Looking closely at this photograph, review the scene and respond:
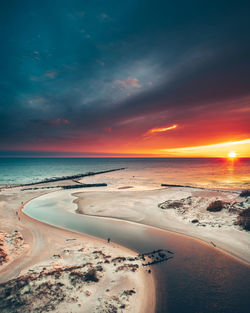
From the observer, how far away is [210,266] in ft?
46.0

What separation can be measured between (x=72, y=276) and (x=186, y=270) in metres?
9.54

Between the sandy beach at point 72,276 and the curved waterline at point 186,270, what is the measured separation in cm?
147

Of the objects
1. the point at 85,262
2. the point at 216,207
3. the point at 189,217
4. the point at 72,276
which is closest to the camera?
the point at 72,276

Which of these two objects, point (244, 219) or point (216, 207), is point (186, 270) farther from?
point (216, 207)

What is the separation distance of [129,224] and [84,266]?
11.6 meters

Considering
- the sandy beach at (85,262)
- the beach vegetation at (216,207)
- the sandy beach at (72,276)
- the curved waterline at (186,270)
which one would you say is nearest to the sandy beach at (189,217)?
the sandy beach at (85,262)

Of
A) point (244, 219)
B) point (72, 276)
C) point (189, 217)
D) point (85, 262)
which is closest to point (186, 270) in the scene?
point (85, 262)

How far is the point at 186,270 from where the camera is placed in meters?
13.6

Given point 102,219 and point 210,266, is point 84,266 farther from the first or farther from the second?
point 102,219

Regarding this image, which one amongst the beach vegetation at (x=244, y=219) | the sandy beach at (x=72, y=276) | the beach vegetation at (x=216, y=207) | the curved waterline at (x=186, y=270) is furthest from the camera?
the beach vegetation at (x=216, y=207)

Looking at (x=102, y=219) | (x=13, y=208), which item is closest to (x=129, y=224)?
(x=102, y=219)

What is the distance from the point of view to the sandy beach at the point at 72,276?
999 centimetres

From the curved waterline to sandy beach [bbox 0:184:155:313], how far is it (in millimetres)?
1470

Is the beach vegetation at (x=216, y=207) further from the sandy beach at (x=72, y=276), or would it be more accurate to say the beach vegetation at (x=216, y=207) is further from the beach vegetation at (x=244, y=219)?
the sandy beach at (x=72, y=276)
